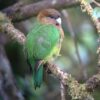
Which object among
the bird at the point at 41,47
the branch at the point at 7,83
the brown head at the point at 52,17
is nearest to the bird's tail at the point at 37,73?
the bird at the point at 41,47

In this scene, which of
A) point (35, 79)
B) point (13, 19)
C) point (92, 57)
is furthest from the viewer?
point (92, 57)

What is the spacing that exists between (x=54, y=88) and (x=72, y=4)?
0.93m

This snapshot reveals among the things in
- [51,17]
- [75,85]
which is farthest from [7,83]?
[75,85]

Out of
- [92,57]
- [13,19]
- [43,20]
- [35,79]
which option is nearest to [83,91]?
[35,79]

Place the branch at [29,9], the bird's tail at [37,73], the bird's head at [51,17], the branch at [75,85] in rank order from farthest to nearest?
the branch at [29,9] < the bird's head at [51,17] < the bird's tail at [37,73] < the branch at [75,85]

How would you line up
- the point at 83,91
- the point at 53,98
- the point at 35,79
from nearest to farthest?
1. the point at 83,91
2. the point at 35,79
3. the point at 53,98

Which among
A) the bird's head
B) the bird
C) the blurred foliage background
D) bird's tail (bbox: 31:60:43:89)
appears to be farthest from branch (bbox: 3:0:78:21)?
bird's tail (bbox: 31:60:43:89)

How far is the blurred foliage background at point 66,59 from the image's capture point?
3.50m

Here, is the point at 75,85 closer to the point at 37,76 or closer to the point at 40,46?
the point at 37,76

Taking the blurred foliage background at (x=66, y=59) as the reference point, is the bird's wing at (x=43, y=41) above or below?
above

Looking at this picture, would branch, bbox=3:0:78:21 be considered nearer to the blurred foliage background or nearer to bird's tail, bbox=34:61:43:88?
the blurred foliage background

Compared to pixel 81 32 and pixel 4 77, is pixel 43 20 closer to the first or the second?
pixel 4 77

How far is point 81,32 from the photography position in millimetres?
4297

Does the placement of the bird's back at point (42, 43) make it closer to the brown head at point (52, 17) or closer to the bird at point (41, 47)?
the bird at point (41, 47)
